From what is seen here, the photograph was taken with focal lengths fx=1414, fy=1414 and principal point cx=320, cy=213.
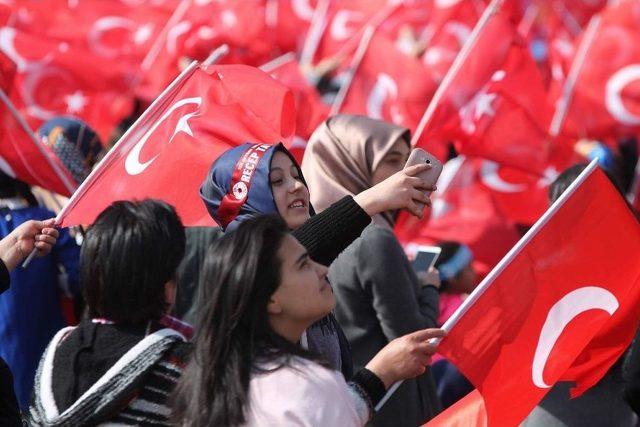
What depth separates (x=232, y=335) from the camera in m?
2.79

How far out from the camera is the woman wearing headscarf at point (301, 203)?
11.1 feet

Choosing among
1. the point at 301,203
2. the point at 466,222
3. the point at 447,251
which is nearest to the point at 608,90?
the point at 466,222

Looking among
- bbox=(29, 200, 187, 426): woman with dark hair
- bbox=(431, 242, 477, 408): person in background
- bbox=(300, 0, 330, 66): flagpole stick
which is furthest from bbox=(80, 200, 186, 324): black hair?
bbox=(300, 0, 330, 66): flagpole stick

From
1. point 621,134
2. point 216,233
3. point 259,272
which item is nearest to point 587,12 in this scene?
point 621,134

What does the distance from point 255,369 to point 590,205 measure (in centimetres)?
141

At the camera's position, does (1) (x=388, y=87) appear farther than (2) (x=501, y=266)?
Yes

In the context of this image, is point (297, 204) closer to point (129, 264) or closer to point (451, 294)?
point (129, 264)

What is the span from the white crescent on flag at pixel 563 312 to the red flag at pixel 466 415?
0.53 feet

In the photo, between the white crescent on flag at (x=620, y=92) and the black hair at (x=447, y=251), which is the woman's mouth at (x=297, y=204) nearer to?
the black hair at (x=447, y=251)

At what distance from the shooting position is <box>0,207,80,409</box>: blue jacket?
4527 mm

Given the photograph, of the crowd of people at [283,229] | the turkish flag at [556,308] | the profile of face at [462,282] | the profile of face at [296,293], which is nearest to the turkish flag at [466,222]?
the crowd of people at [283,229]

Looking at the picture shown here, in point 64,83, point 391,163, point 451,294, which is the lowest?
point 451,294

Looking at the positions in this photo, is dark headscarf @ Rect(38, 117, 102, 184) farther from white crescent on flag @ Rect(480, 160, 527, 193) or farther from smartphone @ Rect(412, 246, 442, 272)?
white crescent on flag @ Rect(480, 160, 527, 193)

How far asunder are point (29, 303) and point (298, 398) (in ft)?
6.81
